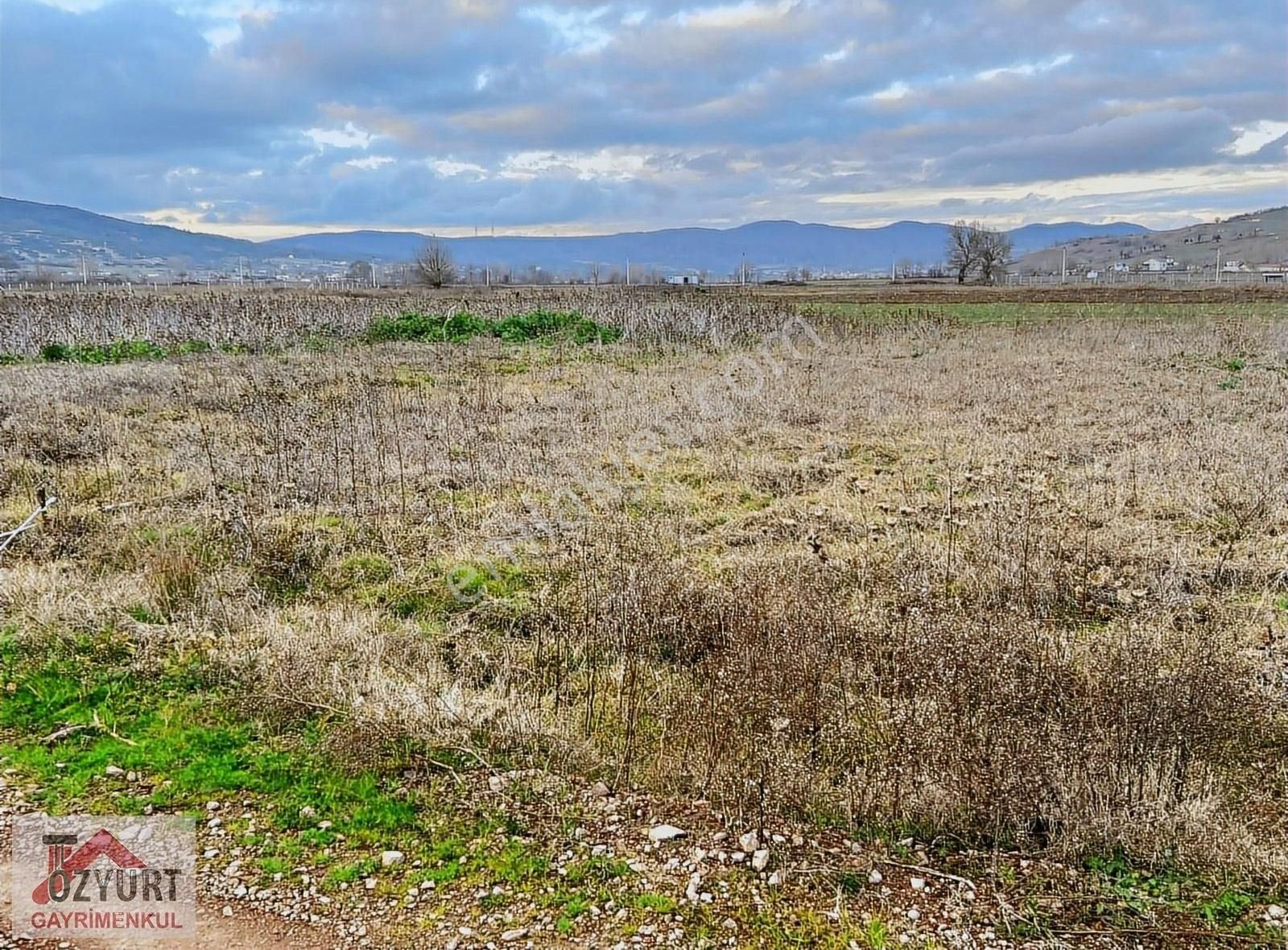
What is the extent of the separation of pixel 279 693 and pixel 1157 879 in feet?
13.1

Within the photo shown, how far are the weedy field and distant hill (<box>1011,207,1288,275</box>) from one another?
11323 cm

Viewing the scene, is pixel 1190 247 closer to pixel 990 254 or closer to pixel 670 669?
pixel 990 254

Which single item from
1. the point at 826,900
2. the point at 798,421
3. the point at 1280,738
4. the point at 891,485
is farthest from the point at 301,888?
the point at 798,421

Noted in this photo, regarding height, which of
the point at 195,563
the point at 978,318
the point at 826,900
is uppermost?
the point at 978,318

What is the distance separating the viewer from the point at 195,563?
18.4ft

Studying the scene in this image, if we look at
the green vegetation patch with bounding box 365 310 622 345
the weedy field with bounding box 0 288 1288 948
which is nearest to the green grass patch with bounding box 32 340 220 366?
the green vegetation patch with bounding box 365 310 622 345

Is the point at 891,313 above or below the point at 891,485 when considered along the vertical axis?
above

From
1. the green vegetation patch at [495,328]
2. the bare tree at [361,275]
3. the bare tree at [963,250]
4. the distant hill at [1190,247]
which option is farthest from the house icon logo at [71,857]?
the distant hill at [1190,247]

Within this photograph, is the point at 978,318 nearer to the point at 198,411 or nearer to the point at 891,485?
the point at 891,485

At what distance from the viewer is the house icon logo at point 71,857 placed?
277cm

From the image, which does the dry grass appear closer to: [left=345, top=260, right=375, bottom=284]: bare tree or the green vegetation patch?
the green vegetation patch

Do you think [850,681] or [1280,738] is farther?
[850,681]

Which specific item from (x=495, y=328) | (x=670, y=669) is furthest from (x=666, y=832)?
(x=495, y=328)
